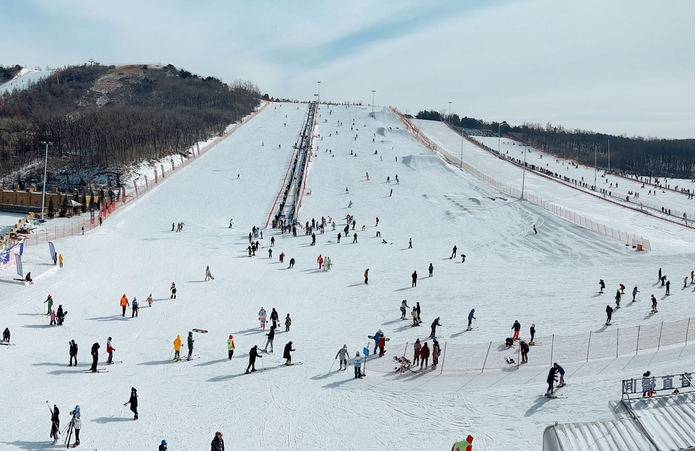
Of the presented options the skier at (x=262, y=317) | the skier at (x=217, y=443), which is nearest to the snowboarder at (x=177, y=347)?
the skier at (x=262, y=317)

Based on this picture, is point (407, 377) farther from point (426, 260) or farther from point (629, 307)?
point (426, 260)

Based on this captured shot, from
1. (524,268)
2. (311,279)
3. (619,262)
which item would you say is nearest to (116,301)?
(311,279)

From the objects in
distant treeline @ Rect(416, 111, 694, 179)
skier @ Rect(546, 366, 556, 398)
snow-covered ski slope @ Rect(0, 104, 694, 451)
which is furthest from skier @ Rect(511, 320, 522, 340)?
distant treeline @ Rect(416, 111, 694, 179)

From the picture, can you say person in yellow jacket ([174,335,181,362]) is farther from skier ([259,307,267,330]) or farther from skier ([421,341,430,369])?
skier ([421,341,430,369])

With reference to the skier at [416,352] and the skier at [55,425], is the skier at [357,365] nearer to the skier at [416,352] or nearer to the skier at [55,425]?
the skier at [416,352]

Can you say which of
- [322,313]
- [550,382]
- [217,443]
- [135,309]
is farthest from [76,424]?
[322,313]
